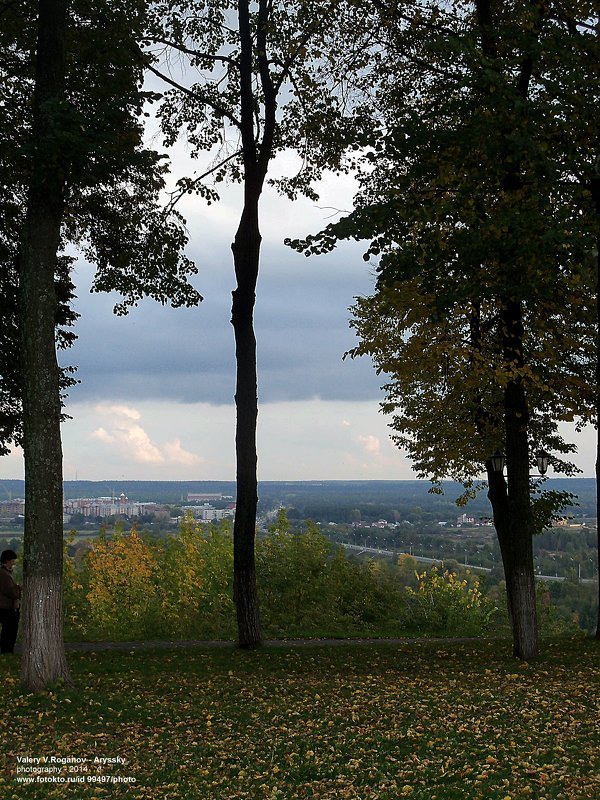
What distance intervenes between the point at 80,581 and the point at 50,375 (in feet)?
50.6

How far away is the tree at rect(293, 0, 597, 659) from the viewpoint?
36.2 feet

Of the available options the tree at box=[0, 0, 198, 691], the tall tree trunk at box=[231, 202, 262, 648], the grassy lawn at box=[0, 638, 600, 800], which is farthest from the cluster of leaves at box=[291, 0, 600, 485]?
the grassy lawn at box=[0, 638, 600, 800]

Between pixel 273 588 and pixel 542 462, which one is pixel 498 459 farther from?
pixel 273 588

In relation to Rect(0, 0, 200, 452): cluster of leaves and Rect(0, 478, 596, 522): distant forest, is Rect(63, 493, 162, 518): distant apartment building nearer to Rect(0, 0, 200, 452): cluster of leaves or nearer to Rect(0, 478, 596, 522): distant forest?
Rect(0, 478, 596, 522): distant forest

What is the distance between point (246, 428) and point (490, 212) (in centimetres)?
565

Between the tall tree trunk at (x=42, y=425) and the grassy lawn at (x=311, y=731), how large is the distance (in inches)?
26.7

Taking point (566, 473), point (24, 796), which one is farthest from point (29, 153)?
point (566, 473)

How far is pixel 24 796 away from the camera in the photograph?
7125mm

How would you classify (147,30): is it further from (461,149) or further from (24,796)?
(24,796)

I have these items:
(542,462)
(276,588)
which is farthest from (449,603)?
(542,462)

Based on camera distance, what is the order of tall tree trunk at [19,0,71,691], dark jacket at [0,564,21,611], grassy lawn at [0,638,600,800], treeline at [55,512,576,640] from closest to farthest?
grassy lawn at [0,638,600,800] < tall tree trunk at [19,0,71,691] < dark jacket at [0,564,21,611] < treeline at [55,512,576,640]

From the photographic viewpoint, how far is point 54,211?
11.2m

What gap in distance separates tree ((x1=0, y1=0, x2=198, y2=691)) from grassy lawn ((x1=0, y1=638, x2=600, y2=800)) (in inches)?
62.7

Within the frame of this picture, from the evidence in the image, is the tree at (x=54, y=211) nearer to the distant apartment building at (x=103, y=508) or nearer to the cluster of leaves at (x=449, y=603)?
the cluster of leaves at (x=449, y=603)
